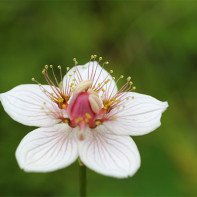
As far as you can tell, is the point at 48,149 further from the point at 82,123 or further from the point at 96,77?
the point at 96,77

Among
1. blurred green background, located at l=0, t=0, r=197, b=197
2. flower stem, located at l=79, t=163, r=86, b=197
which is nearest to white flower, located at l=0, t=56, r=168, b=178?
flower stem, located at l=79, t=163, r=86, b=197

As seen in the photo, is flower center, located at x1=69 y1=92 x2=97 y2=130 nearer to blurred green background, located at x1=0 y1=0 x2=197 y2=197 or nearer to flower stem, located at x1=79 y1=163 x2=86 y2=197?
flower stem, located at x1=79 y1=163 x2=86 y2=197

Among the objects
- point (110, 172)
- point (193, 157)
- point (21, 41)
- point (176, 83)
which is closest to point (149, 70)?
point (176, 83)

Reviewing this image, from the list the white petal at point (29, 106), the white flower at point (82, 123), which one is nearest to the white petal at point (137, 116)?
the white flower at point (82, 123)

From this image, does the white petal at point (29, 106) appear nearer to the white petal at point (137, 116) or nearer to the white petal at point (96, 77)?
the white petal at point (96, 77)

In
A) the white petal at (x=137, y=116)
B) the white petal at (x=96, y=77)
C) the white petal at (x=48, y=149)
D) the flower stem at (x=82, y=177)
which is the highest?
the white petal at (x=96, y=77)

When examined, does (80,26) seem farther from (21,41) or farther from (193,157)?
(193,157)
